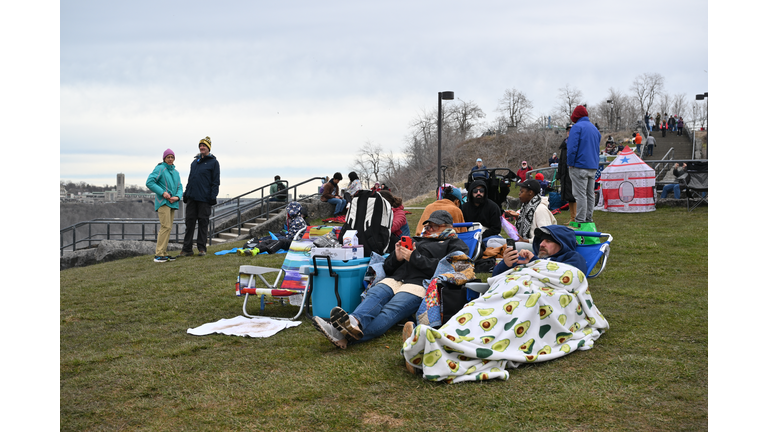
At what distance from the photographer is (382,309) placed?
437 centimetres

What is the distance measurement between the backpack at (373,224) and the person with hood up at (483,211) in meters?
2.35

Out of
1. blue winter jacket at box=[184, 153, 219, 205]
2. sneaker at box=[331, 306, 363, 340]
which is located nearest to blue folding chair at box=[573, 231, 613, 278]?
sneaker at box=[331, 306, 363, 340]

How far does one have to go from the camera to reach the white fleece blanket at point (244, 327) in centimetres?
463

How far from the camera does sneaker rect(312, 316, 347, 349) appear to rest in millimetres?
3900

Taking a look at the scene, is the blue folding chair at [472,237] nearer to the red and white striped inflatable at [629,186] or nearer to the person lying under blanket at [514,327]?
the person lying under blanket at [514,327]

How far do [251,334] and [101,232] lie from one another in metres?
12.9

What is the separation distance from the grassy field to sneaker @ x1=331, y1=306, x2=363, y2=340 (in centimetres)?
13

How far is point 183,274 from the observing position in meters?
7.89

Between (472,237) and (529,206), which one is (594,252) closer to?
(472,237)

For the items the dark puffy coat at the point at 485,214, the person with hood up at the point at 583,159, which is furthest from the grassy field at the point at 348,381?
the person with hood up at the point at 583,159

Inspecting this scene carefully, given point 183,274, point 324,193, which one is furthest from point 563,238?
point 324,193

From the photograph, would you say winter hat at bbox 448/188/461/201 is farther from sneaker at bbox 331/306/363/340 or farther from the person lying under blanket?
sneaker at bbox 331/306/363/340

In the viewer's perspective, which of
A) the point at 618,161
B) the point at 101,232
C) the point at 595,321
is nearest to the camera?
the point at 595,321

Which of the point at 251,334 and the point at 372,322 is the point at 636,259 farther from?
the point at 251,334
